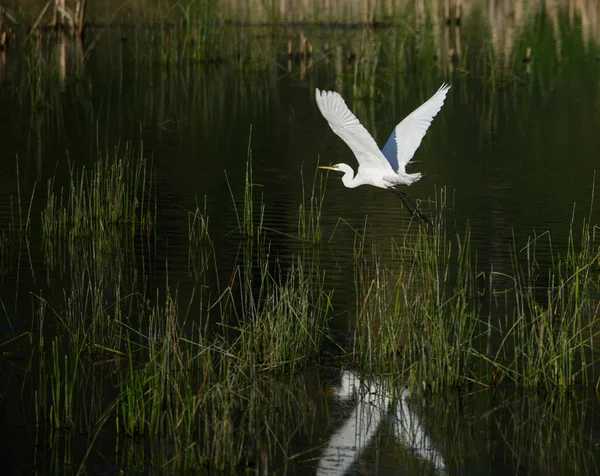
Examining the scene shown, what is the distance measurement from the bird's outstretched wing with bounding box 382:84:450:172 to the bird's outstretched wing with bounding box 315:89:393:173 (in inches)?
14.8

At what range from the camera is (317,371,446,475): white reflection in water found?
17.9 feet

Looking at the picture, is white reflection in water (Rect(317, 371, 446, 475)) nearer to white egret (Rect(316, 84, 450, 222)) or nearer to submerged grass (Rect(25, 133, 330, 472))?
submerged grass (Rect(25, 133, 330, 472))

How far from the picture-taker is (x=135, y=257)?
9.66 m

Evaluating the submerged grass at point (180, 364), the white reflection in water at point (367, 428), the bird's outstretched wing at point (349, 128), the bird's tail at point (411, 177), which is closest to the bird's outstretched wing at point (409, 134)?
the bird's outstretched wing at point (349, 128)

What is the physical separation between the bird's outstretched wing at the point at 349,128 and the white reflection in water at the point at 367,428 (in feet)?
7.89

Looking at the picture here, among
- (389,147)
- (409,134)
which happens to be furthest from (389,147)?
(409,134)

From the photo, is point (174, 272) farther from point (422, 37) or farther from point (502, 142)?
point (422, 37)

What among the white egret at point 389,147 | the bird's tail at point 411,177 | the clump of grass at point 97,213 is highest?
the white egret at point 389,147

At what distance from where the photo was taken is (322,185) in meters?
13.6

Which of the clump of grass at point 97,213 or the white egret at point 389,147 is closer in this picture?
the white egret at point 389,147

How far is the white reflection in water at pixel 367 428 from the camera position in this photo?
546cm

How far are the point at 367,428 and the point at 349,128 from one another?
11.1 ft

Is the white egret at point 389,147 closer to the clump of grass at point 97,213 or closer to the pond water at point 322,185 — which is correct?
the pond water at point 322,185

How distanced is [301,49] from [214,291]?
14139mm
